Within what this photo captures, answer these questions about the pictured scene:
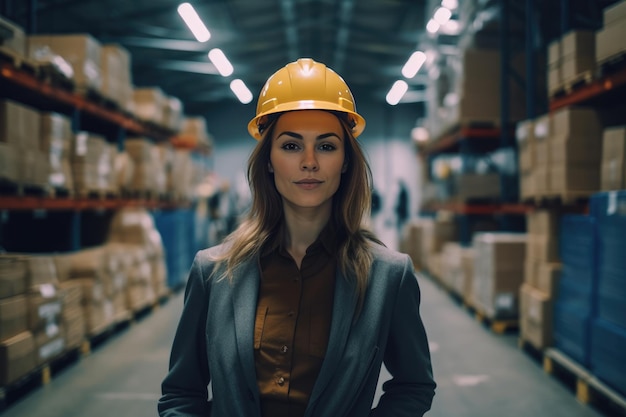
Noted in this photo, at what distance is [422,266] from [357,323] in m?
9.52

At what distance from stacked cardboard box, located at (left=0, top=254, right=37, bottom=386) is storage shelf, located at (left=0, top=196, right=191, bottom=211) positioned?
1.73ft

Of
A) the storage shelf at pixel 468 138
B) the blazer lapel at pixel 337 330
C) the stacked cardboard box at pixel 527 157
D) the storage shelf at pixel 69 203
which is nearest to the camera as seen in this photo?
the blazer lapel at pixel 337 330

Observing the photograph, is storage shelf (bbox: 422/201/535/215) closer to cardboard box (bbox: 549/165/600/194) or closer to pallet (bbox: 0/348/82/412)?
cardboard box (bbox: 549/165/600/194)

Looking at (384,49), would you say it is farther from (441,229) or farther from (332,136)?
(332,136)

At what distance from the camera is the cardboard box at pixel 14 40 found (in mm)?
3703

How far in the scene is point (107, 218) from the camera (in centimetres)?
648

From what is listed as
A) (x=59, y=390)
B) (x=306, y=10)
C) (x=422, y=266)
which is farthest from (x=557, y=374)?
(x=306, y=10)

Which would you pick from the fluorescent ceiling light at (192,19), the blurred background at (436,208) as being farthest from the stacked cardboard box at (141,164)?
the fluorescent ceiling light at (192,19)

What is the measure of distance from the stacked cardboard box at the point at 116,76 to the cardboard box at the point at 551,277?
17.0ft

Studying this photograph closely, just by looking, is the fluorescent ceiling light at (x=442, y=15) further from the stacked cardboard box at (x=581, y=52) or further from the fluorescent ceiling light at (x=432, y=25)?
the stacked cardboard box at (x=581, y=52)

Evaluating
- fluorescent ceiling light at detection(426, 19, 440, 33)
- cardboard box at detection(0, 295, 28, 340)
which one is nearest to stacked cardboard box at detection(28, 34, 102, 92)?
cardboard box at detection(0, 295, 28, 340)

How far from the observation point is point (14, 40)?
393cm

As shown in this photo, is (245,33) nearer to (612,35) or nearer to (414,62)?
(414,62)

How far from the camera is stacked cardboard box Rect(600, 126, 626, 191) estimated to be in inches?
134
